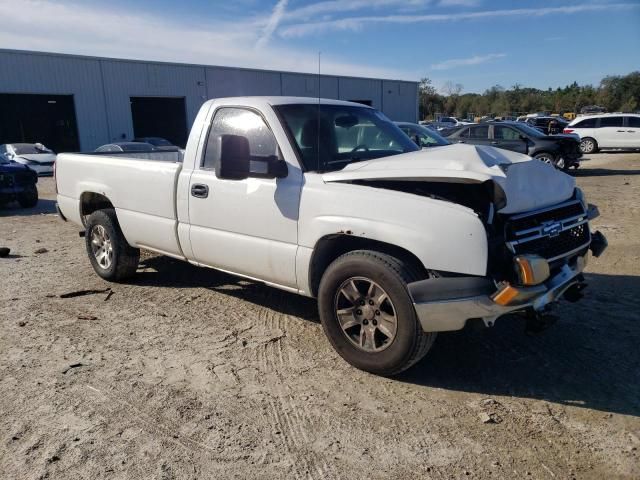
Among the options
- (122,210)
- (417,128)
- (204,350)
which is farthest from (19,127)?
(204,350)

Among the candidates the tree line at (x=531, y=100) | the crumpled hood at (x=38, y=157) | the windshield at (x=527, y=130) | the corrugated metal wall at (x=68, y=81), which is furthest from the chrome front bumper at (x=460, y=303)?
the tree line at (x=531, y=100)

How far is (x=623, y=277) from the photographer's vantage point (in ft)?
19.2

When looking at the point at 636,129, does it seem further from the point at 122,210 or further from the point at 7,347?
the point at 7,347

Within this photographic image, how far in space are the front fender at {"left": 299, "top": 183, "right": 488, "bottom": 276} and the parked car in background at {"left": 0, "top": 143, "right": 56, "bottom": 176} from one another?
785 inches

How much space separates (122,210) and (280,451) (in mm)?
3652

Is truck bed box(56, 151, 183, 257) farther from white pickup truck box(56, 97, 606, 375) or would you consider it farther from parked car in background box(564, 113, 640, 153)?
parked car in background box(564, 113, 640, 153)

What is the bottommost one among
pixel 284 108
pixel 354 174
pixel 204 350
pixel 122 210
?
pixel 204 350

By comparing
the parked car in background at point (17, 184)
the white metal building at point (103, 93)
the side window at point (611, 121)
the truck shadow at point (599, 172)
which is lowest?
the truck shadow at point (599, 172)

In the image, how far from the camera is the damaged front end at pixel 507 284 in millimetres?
3193

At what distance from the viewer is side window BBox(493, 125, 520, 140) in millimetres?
16188

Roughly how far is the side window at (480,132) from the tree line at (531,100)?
200ft

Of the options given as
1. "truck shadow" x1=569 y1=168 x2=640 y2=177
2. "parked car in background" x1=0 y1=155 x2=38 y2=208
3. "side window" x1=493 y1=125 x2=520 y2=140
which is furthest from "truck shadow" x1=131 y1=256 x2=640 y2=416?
"truck shadow" x1=569 y1=168 x2=640 y2=177

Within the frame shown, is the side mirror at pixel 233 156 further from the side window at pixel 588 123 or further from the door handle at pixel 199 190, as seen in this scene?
the side window at pixel 588 123

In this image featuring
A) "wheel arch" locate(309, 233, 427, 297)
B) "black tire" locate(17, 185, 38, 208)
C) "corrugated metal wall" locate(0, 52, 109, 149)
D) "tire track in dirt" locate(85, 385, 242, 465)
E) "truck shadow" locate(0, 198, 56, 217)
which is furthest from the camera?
"corrugated metal wall" locate(0, 52, 109, 149)
